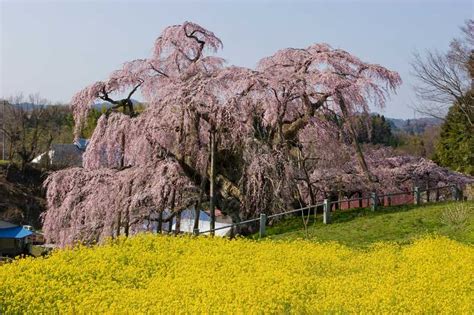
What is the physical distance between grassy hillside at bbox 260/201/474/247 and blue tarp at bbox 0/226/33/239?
20976mm

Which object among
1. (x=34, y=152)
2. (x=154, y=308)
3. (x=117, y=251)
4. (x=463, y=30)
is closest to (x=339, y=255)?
(x=117, y=251)

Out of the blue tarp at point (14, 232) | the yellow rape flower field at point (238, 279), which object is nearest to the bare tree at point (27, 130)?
the blue tarp at point (14, 232)

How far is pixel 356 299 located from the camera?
29.7 feet

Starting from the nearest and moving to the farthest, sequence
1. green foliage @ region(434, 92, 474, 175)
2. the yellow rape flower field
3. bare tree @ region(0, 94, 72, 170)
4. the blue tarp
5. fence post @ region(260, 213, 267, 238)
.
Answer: the yellow rape flower field
fence post @ region(260, 213, 267, 238)
the blue tarp
green foliage @ region(434, 92, 474, 175)
bare tree @ region(0, 94, 72, 170)

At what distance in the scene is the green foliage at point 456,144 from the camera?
44.0 metres

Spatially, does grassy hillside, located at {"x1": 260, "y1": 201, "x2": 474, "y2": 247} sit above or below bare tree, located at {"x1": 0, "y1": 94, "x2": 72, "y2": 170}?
below

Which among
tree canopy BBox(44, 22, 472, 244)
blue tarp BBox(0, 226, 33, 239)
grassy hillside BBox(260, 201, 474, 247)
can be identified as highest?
tree canopy BBox(44, 22, 472, 244)

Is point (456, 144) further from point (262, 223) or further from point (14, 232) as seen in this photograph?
point (262, 223)

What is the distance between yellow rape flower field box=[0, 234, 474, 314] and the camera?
8867 millimetres

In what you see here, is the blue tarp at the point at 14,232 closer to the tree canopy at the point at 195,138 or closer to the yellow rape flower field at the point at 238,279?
the tree canopy at the point at 195,138

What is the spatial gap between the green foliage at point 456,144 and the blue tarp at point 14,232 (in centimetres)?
2669

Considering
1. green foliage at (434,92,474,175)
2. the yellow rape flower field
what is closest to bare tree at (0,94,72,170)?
green foliage at (434,92,474,175)

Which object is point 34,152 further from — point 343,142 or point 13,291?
point 13,291

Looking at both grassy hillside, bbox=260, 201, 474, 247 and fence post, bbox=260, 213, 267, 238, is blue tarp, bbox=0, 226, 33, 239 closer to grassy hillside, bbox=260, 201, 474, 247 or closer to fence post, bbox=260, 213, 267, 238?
grassy hillside, bbox=260, 201, 474, 247
